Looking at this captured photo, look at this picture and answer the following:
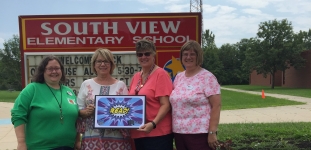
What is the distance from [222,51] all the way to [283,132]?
68455 millimetres

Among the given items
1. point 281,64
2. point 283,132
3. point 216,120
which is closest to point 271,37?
point 281,64

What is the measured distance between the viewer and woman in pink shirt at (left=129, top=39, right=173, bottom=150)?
3.25 meters

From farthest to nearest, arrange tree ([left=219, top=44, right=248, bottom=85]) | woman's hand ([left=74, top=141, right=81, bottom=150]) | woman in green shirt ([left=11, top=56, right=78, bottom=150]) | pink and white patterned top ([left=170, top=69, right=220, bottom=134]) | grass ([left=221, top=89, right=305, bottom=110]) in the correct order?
tree ([left=219, top=44, right=248, bottom=85]), grass ([left=221, top=89, right=305, bottom=110]), woman's hand ([left=74, top=141, right=81, bottom=150]), pink and white patterned top ([left=170, top=69, right=220, bottom=134]), woman in green shirt ([left=11, top=56, right=78, bottom=150])

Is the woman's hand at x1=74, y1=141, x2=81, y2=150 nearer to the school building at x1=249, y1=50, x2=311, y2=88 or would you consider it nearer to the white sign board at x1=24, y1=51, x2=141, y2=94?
the white sign board at x1=24, y1=51, x2=141, y2=94

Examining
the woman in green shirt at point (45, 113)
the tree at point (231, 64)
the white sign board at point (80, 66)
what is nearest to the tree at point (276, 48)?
the tree at point (231, 64)

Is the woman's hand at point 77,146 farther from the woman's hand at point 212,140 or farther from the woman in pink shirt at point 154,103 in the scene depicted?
the woman's hand at point 212,140

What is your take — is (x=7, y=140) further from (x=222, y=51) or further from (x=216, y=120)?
(x=222, y=51)

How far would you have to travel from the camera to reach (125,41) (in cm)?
583

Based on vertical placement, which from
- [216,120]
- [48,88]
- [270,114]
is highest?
[48,88]

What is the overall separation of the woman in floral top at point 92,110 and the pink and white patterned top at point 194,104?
597 mm

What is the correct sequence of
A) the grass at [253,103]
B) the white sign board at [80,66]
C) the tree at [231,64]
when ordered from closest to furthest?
the white sign board at [80,66] < the grass at [253,103] < the tree at [231,64]

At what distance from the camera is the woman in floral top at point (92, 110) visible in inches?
130

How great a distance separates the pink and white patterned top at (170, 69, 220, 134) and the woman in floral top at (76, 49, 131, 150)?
0.60m

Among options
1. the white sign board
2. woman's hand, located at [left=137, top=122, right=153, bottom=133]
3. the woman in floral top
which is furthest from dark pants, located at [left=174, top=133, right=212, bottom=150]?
the white sign board
